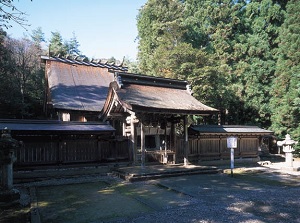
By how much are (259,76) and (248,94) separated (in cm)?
244

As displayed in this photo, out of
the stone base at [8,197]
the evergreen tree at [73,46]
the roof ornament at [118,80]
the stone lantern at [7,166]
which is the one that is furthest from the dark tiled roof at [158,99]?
the evergreen tree at [73,46]

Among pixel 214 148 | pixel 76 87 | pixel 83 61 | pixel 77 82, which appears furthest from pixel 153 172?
pixel 83 61

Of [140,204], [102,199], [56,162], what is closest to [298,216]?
[140,204]

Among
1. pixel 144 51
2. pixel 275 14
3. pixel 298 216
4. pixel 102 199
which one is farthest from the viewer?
pixel 144 51

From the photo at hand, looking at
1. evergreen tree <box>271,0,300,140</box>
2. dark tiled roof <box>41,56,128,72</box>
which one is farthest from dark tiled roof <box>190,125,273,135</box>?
dark tiled roof <box>41,56,128,72</box>

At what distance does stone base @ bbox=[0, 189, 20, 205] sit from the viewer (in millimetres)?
7311

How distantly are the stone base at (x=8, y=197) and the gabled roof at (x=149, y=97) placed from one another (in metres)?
5.66

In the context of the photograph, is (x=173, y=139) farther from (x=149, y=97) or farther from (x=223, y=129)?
(x=223, y=129)

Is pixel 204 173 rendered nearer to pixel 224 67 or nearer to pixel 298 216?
pixel 298 216

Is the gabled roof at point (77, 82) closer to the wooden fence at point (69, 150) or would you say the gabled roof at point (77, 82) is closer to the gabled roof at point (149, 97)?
the gabled roof at point (149, 97)

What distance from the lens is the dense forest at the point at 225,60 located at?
22312mm

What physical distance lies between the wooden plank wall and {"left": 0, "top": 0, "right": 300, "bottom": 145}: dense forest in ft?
19.3

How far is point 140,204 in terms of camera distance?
720 centimetres

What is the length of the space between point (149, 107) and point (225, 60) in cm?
1879
